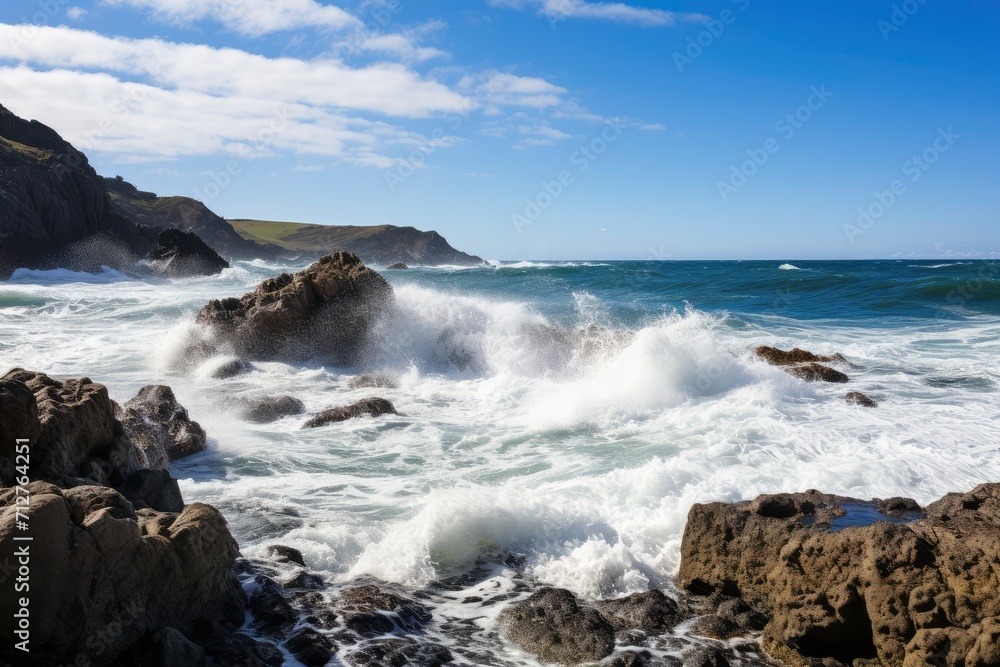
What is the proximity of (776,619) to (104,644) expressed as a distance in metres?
3.76

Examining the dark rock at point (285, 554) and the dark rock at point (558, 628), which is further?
the dark rock at point (285, 554)

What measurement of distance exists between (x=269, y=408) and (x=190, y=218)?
8471 cm

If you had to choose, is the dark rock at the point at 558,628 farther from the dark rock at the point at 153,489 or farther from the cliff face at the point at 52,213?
the cliff face at the point at 52,213

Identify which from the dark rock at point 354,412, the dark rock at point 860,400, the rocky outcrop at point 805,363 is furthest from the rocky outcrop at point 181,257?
the dark rock at point 860,400

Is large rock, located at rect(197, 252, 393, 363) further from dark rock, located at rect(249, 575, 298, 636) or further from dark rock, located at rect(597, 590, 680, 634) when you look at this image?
dark rock, located at rect(597, 590, 680, 634)

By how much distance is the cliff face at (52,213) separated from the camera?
3825 centimetres

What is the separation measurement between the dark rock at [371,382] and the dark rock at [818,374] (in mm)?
7400

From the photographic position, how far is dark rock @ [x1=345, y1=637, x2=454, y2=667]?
155 inches

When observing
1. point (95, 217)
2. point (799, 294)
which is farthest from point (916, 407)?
point (95, 217)

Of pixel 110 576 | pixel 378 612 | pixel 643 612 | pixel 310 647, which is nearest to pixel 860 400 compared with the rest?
pixel 643 612

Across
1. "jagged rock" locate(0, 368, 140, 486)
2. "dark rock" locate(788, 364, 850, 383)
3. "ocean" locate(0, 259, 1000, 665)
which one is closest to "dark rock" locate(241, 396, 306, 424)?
"ocean" locate(0, 259, 1000, 665)

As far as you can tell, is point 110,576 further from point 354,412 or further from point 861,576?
point 354,412

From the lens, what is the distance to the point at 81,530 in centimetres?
343

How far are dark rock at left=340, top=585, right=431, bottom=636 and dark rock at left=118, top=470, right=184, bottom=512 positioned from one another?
2.02 meters
